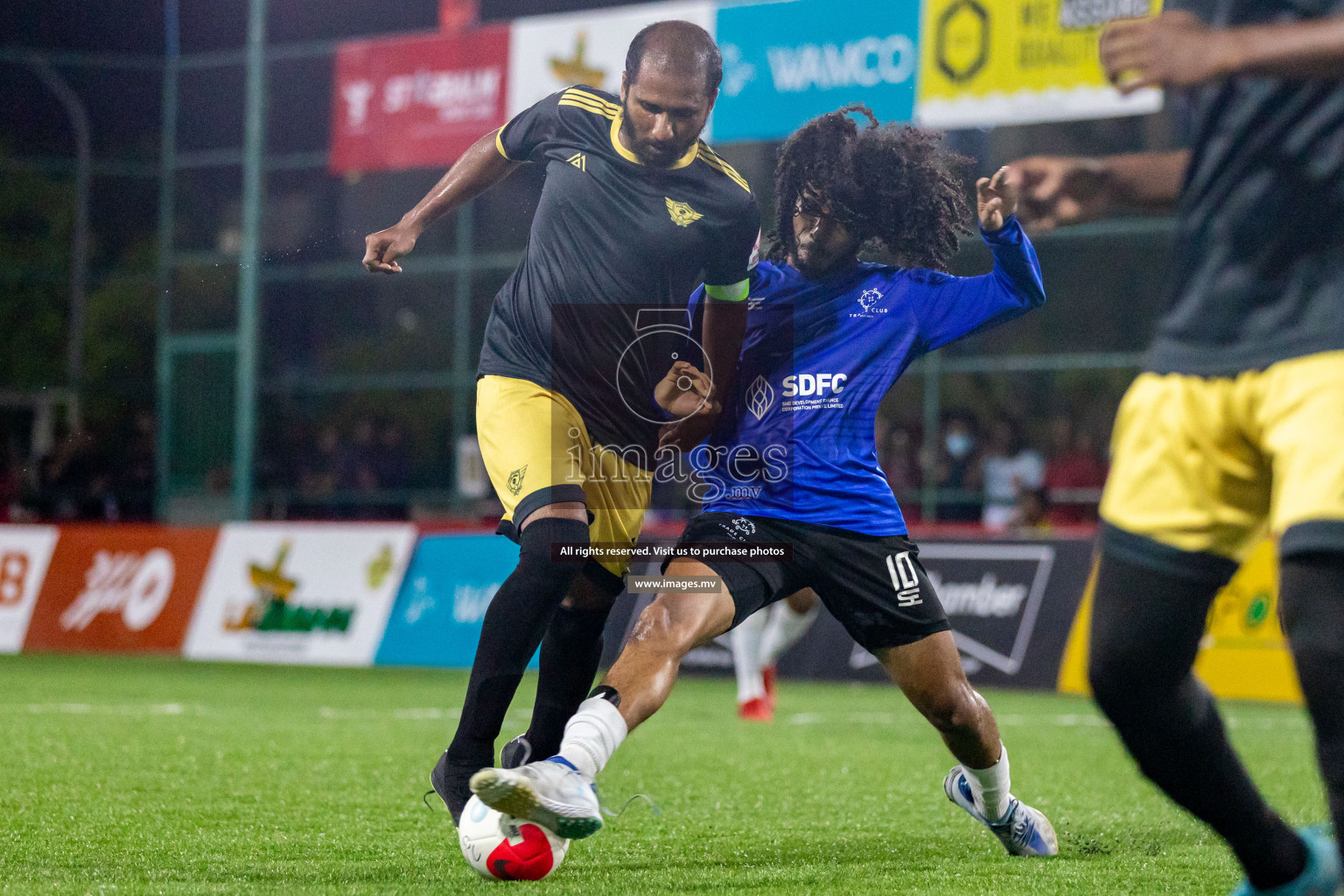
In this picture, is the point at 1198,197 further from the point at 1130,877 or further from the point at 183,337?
the point at 183,337

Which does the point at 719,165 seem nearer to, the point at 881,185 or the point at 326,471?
the point at 881,185

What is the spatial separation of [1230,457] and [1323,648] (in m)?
0.38

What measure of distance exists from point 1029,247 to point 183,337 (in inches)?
751

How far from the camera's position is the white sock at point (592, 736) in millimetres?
3838

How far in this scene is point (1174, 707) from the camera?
10.3ft

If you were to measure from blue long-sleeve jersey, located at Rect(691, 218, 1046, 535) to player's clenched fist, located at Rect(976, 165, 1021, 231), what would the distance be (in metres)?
0.43

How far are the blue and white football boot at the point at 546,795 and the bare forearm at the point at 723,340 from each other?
1424mm

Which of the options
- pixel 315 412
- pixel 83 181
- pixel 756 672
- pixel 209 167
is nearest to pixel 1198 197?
pixel 756 672

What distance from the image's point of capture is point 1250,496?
2.97 m

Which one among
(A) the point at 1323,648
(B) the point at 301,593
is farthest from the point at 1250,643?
(A) the point at 1323,648

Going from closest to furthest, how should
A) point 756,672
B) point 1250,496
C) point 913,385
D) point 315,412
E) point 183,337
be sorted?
1. point 1250,496
2. point 756,672
3. point 913,385
4. point 183,337
5. point 315,412

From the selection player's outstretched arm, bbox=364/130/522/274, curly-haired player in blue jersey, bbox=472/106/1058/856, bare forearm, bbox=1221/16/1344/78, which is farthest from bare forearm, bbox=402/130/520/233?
Result: bare forearm, bbox=1221/16/1344/78

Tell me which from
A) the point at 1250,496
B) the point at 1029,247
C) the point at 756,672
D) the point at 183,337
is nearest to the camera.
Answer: the point at 1250,496

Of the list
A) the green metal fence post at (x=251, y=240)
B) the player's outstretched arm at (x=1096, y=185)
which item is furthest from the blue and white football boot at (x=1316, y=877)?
the green metal fence post at (x=251, y=240)
